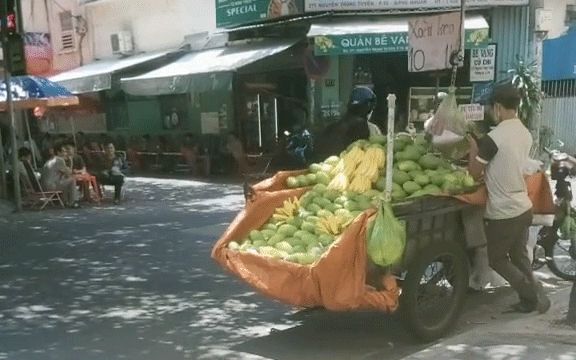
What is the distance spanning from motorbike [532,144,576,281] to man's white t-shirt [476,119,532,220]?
4.66ft

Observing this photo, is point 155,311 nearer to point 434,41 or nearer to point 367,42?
point 434,41

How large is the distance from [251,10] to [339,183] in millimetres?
11399

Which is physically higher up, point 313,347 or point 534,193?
point 534,193

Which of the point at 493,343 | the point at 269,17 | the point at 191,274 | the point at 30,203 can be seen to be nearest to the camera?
the point at 493,343

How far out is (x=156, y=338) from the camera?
528 cm

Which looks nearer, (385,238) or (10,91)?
(385,238)

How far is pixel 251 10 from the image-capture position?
15.8 metres

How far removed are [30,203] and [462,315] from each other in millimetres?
9788

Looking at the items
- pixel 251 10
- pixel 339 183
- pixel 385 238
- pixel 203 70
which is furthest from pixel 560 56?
pixel 385 238

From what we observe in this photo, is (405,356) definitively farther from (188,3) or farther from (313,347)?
(188,3)

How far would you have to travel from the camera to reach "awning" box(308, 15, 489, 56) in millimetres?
12820

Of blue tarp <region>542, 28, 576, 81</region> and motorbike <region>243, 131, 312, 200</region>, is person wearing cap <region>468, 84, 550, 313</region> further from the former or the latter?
blue tarp <region>542, 28, 576, 81</region>

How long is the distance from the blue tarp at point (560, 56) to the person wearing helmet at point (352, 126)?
11.0 meters

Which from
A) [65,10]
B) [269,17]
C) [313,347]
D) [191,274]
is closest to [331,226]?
[313,347]
